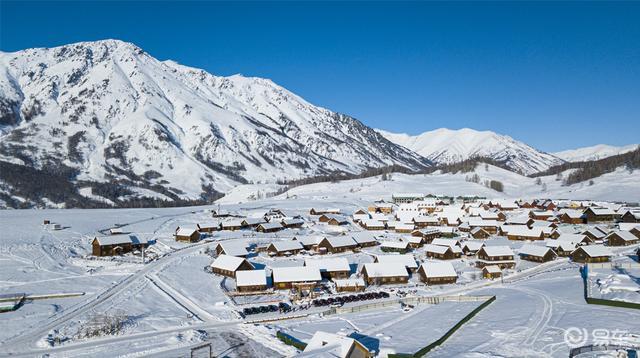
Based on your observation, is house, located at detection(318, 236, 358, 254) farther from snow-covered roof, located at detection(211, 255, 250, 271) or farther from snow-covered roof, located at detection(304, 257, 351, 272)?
snow-covered roof, located at detection(211, 255, 250, 271)

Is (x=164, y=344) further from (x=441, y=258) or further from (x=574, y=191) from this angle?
(x=574, y=191)

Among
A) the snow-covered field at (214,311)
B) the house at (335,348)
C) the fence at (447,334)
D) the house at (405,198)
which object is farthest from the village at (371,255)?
the house at (405,198)

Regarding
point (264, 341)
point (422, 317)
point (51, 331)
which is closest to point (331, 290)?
point (422, 317)

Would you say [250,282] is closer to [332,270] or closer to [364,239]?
[332,270]

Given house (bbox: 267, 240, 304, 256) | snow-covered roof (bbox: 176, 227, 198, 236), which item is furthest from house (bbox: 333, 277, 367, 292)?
snow-covered roof (bbox: 176, 227, 198, 236)

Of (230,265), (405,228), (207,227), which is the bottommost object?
(230,265)

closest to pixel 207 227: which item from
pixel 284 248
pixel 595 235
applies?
pixel 284 248
